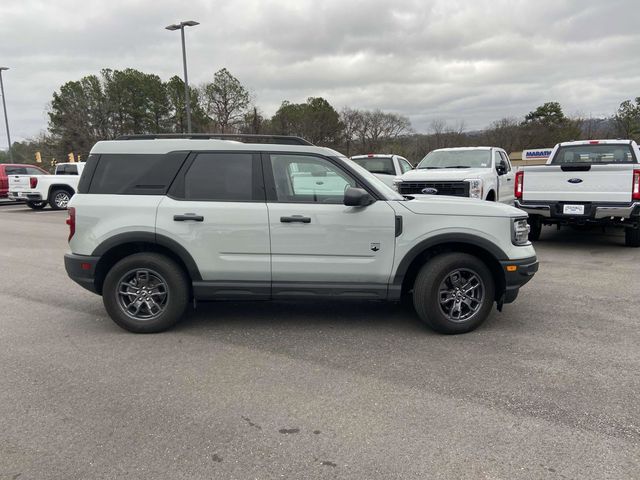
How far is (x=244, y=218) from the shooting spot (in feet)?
15.2

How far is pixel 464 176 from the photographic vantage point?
32.2 ft

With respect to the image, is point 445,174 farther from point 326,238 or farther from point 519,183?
point 326,238

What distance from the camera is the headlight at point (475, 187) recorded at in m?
9.70

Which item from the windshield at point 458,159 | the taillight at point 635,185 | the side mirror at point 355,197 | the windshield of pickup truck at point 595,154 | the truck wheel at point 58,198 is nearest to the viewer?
the side mirror at point 355,197

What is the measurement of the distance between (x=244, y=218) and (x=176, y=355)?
137cm

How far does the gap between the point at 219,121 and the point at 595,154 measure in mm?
46133

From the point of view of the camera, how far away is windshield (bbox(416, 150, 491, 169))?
11.3 meters

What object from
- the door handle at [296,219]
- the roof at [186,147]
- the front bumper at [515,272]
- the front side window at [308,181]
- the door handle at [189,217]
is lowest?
the front bumper at [515,272]

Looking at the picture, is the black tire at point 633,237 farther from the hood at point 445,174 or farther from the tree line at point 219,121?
the tree line at point 219,121

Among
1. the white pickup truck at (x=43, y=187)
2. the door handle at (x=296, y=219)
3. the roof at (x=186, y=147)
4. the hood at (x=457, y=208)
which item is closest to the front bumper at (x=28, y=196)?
the white pickup truck at (x=43, y=187)

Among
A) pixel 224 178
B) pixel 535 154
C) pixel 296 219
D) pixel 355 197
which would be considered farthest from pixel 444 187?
pixel 535 154

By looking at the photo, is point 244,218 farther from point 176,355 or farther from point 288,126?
point 288,126

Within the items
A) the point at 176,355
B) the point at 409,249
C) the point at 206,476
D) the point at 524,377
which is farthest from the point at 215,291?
the point at 524,377

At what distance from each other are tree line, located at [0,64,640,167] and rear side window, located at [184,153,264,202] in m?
44.3
